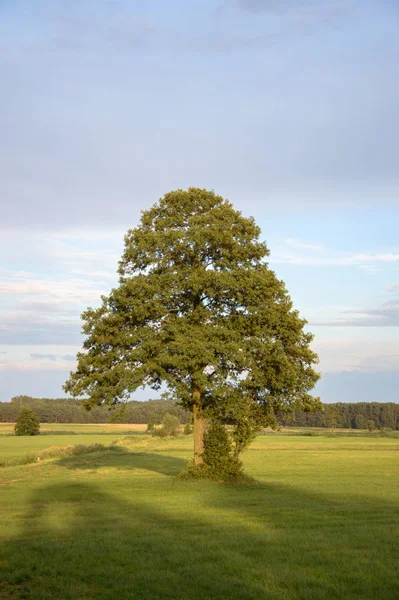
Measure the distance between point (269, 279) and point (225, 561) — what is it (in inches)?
782

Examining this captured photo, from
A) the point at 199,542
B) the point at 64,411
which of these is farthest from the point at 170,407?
the point at 199,542

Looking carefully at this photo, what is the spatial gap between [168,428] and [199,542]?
99418mm

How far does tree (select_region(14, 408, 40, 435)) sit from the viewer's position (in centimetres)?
11169

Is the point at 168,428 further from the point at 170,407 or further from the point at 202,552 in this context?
the point at 202,552

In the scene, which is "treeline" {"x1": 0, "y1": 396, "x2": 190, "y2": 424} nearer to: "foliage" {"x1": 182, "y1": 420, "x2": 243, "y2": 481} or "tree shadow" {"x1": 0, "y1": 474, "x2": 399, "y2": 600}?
"foliage" {"x1": 182, "y1": 420, "x2": 243, "y2": 481}

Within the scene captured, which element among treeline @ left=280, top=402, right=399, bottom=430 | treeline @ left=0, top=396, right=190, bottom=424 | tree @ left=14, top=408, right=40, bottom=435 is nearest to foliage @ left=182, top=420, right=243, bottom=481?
tree @ left=14, top=408, right=40, bottom=435

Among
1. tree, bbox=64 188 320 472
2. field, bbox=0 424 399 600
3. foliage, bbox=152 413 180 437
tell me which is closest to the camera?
field, bbox=0 424 399 600

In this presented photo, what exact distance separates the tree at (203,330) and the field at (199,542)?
426 centimetres

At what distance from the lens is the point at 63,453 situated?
63.8 m

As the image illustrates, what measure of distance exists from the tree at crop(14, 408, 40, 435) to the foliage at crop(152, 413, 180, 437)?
21005mm

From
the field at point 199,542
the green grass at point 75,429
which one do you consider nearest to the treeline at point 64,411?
the green grass at point 75,429

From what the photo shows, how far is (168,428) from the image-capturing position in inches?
4466

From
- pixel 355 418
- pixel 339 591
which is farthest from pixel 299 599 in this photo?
pixel 355 418

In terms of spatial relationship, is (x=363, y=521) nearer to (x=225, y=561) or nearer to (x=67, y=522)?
(x=225, y=561)
